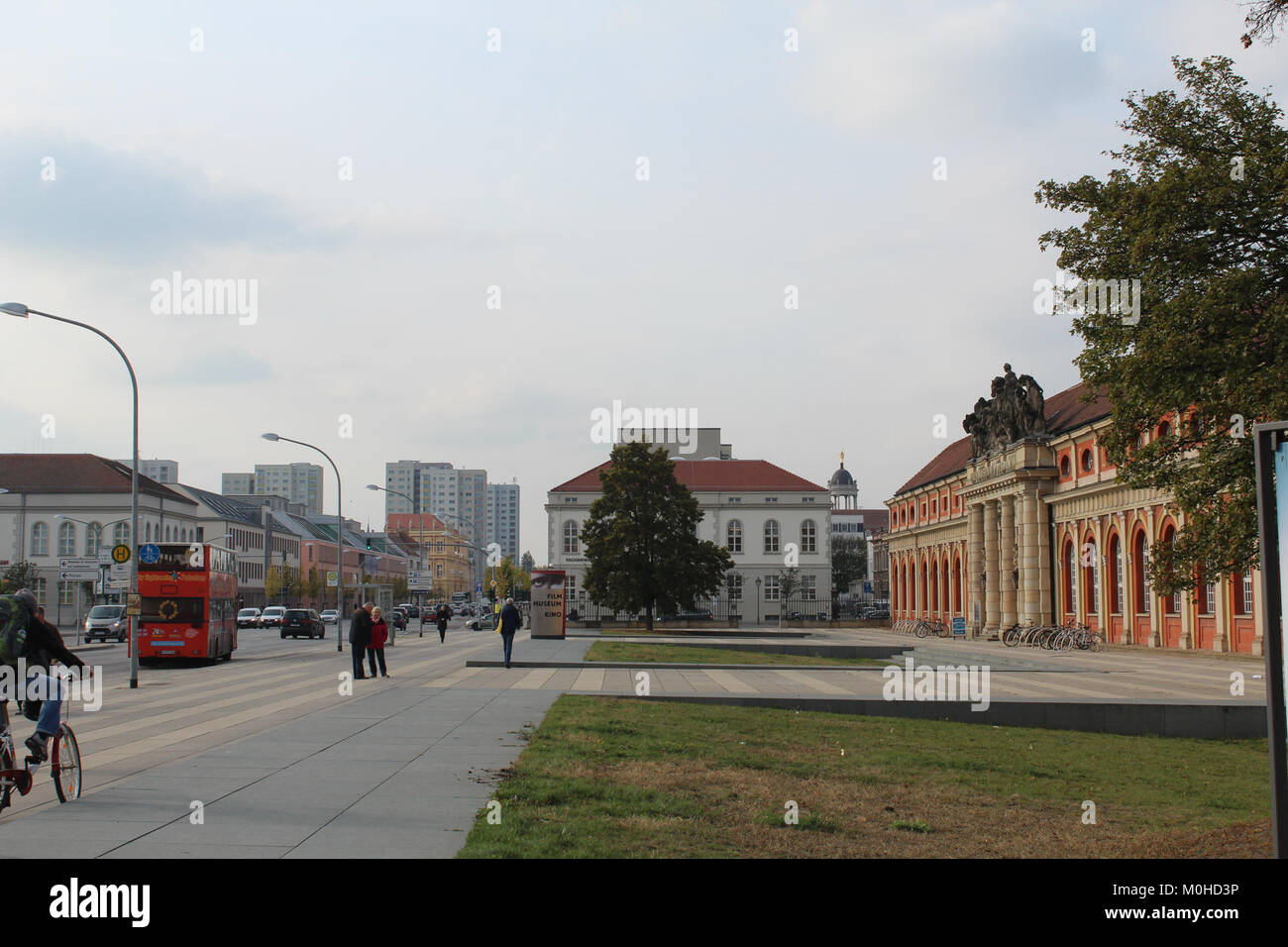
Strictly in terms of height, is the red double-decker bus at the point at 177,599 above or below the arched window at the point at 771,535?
below

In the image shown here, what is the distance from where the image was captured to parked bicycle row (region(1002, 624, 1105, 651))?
4444 centimetres

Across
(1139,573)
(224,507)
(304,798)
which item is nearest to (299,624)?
(1139,573)

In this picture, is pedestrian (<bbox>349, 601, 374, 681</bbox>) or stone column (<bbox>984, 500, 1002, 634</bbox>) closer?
pedestrian (<bbox>349, 601, 374, 681</bbox>)

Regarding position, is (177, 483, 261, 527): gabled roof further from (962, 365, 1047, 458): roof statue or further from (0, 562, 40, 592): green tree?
(962, 365, 1047, 458): roof statue

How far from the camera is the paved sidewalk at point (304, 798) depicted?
7148mm

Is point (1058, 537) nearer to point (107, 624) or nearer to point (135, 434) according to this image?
point (135, 434)

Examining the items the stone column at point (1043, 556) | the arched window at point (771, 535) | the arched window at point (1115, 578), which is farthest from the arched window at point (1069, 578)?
the arched window at point (771, 535)

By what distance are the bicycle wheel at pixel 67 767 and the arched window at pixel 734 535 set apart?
317 ft

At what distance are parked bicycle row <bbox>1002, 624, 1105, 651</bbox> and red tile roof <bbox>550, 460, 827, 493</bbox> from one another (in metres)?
55.0

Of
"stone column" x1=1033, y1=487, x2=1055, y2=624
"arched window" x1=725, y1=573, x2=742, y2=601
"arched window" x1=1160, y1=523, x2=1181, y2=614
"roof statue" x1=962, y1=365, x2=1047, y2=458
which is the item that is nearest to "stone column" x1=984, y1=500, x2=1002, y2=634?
"roof statue" x1=962, y1=365, x2=1047, y2=458

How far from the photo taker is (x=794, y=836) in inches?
328

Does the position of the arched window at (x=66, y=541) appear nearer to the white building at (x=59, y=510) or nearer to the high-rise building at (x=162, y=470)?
the white building at (x=59, y=510)

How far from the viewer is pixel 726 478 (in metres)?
107
